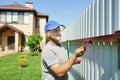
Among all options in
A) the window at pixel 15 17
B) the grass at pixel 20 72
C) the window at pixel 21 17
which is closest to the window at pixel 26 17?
the window at pixel 21 17

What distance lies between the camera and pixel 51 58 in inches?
143

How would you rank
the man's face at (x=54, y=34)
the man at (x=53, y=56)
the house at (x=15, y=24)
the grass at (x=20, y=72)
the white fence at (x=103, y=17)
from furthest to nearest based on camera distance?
the house at (x=15, y=24) → the grass at (x=20, y=72) → the man's face at (x=54, y=34) → the man at (x=53, y=56) → the white fence at (x=103, y=17)

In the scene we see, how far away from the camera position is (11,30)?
41188mm

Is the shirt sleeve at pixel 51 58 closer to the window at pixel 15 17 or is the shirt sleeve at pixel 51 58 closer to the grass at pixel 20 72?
the grass at pixel 20 72

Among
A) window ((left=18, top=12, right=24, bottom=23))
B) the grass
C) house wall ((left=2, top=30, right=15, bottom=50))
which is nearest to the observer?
the grass

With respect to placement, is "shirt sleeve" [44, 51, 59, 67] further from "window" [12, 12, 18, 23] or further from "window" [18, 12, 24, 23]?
"window" [12, 12, 18, 23]

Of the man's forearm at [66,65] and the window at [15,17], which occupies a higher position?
the window at [15,17]

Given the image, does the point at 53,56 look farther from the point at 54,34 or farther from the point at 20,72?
the point at 20,72

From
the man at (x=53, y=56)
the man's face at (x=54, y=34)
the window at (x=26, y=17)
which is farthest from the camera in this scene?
the window at (x=26, y=17)

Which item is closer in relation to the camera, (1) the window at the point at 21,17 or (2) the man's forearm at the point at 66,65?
(2) the man's forearm at the point at 66,65

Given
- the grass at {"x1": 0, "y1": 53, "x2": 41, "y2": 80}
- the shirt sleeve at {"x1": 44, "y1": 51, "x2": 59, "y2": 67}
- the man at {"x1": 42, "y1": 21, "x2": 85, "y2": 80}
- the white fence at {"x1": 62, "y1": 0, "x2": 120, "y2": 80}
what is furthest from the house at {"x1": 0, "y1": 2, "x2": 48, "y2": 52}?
the shirt sleeve at {"x1": 44, "y1": 51, "x2": 59, "y2": 67}

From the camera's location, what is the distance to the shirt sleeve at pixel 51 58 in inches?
141

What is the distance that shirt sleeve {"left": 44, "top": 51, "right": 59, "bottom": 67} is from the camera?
3584mm

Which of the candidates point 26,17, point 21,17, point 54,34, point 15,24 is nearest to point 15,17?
point 21,17
